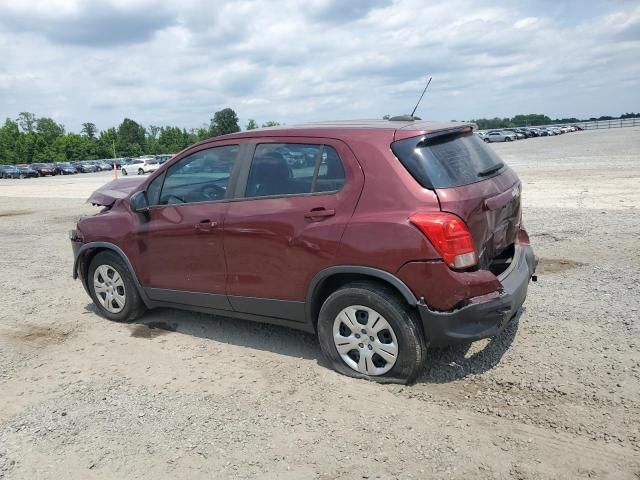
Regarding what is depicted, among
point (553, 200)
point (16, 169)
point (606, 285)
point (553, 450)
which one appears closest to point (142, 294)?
point (553, 450)

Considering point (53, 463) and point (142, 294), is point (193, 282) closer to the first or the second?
point (142, 294)

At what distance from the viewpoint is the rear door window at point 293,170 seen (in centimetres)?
403

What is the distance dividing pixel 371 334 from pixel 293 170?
1.36 m

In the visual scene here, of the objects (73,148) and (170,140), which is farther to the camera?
(170,140)

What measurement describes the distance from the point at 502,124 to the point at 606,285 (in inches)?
4767

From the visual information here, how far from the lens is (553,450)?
306cm

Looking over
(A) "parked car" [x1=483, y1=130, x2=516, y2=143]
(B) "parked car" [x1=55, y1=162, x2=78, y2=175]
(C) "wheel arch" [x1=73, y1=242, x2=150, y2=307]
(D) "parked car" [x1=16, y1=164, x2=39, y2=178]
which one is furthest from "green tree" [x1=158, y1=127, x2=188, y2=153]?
(C) "wheel arch" [x1=73, y1=242, x2=150, y2=307]

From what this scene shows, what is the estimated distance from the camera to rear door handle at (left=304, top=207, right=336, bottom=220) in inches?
154

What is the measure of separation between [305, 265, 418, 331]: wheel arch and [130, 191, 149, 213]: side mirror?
1925mm

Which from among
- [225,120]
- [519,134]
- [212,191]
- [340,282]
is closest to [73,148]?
[225,120]

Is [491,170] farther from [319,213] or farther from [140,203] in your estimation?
[140,203]

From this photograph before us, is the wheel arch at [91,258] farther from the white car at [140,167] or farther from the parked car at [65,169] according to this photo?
the parked car at [65,169]

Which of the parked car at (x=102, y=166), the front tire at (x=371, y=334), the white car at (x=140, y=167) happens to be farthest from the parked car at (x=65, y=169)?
the front tire at (x=371, y=334)

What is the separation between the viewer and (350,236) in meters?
3.79
